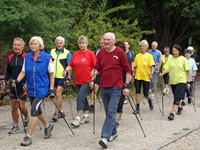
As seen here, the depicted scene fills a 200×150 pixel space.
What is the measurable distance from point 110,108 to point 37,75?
150 centimetres

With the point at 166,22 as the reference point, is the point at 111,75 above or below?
below

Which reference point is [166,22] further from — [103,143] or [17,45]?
[103,143]

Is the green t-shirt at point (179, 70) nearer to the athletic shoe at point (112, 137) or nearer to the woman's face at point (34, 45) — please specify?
the athletic shoe at point (112, 137)

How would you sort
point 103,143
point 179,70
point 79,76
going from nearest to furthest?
point 103,143, point 79,76, point 179,70

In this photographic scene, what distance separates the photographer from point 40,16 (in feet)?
43.2

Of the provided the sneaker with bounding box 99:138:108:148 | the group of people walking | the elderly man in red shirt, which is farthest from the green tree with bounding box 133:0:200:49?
the sneaker with bounding box 99:138:108:148

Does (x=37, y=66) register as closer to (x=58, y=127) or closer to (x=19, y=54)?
(x=19, y=54)

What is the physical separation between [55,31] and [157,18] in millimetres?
12366

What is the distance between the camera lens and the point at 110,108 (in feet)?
21.6

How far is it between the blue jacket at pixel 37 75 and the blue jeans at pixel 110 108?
3.73 ft

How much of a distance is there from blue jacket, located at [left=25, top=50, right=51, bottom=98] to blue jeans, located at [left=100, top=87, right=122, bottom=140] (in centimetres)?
114

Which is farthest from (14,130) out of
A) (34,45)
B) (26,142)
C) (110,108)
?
(110,108)

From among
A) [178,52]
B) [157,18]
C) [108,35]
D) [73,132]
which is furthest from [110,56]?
[157,18]

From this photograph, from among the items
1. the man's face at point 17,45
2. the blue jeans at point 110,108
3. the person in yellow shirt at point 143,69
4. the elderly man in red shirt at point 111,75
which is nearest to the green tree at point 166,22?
the person in yellow shirt at point 143,69
